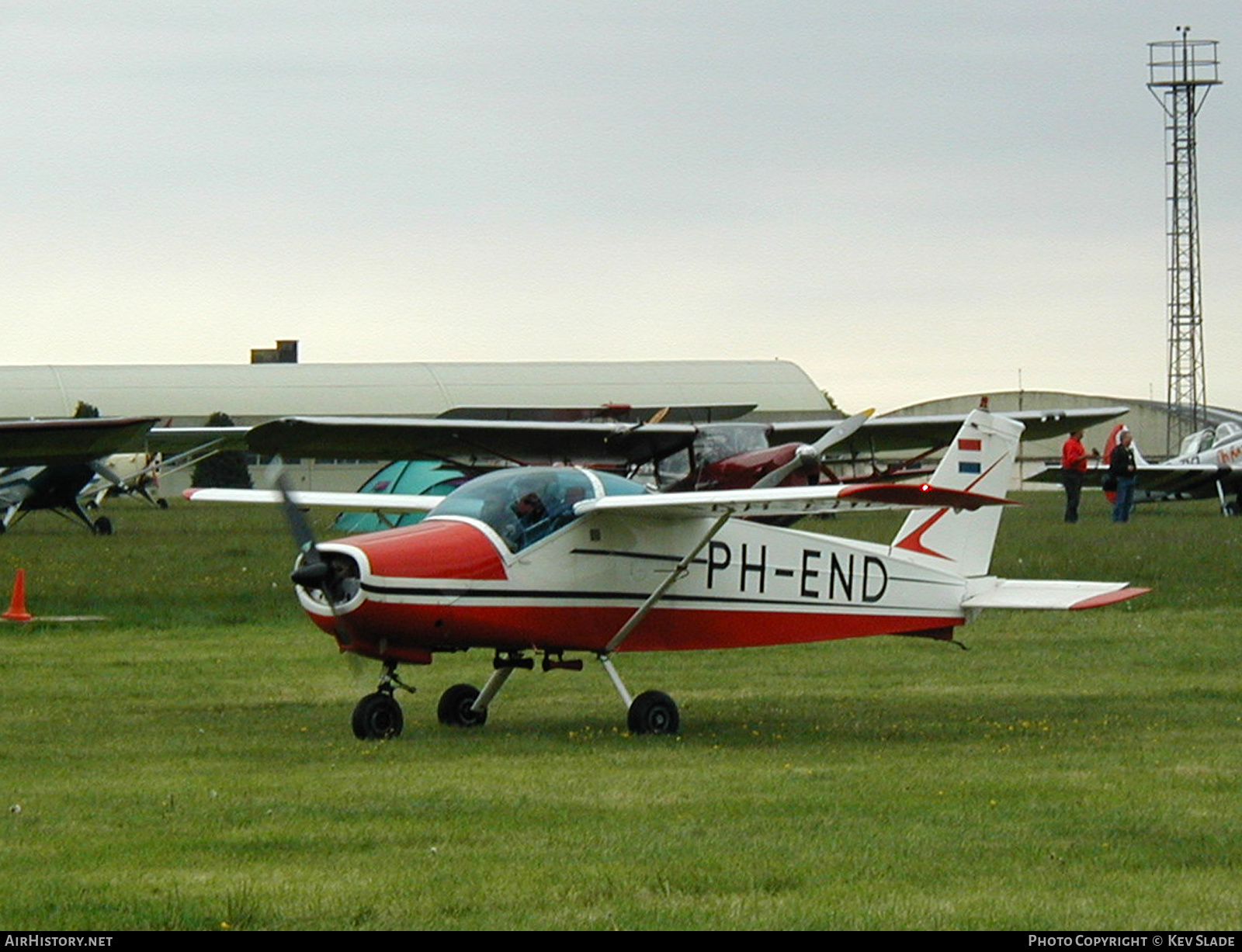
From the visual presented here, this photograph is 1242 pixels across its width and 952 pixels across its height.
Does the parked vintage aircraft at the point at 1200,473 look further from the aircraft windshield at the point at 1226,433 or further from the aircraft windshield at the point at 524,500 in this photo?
the aircraft windshield at the point at 524,500

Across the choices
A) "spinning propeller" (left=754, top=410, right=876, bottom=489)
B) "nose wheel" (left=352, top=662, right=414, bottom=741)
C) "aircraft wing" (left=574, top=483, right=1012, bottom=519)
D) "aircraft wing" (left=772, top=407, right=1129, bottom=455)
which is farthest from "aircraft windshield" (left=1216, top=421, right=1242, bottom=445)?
"nose wheel" (left=352, top=662, right=414, bottom=741)

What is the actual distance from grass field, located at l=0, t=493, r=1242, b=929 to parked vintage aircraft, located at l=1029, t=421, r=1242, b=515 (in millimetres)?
25255

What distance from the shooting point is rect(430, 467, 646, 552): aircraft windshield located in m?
11.2

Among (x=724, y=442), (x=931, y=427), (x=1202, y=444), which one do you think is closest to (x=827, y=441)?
(x=724, y=442)

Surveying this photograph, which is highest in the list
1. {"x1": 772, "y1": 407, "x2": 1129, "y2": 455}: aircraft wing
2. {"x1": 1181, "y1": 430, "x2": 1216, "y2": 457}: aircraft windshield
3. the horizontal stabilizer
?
{"x1": 772, "y1": 407, "x2": 1129, "y2": 455}: aircraft wing

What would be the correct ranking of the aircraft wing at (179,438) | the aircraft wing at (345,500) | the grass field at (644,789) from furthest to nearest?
1. the aircraft wing at (179,438)
2. the aircraft wing at (345,500)
3. the grass field at (644,789)

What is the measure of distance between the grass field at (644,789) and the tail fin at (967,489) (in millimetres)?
1033

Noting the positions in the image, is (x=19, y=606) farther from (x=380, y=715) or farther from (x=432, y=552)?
(x=432, y=552)

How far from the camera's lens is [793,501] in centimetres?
1082

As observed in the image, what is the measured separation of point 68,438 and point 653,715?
12.0 metres

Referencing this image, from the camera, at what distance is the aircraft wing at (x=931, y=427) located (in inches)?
1164

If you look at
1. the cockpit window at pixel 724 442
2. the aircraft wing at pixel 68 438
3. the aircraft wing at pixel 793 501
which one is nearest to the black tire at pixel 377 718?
the aircraft wing at pixel 793 501

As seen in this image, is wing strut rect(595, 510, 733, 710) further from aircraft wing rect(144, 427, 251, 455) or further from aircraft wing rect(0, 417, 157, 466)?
aircraft wing rect(144, 427, 251, 455)

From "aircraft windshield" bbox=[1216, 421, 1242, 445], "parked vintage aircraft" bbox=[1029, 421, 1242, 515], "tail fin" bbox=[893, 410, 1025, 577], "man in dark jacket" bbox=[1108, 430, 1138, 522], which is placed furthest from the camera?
"aircraft windshield" bbox=[1216, 421, 1242, 445]
